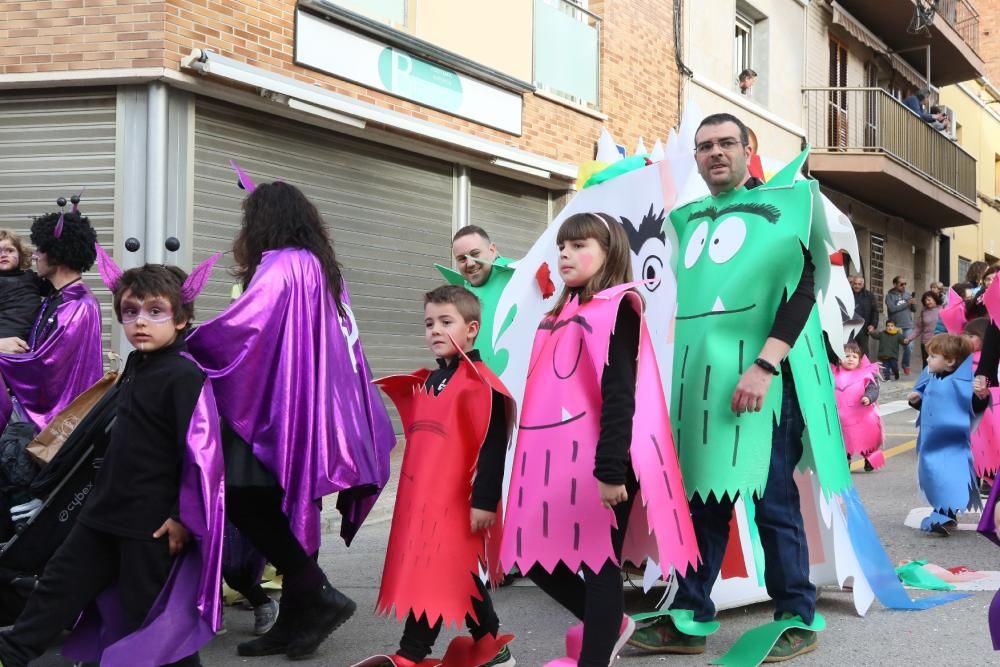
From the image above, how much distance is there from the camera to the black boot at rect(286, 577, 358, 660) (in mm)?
4055

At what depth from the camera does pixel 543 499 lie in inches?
136

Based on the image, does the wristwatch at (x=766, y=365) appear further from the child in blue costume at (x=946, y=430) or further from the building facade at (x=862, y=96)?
the building facade at (x=862, y=96)

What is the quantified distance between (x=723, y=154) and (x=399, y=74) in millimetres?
6880

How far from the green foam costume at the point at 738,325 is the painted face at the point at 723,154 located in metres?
0.06

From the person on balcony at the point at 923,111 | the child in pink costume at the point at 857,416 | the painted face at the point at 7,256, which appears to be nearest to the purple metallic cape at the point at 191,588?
the painted face at the point at 7,256

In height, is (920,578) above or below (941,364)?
below

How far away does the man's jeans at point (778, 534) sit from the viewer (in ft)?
12.9

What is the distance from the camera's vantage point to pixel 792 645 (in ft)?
12.7

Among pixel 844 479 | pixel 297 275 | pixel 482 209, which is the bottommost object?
pixel 844 479

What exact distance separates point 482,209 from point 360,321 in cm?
242

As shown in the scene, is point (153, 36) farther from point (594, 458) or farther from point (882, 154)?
point (882, 154)

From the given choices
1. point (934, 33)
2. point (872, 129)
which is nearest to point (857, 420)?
point (872, 129)

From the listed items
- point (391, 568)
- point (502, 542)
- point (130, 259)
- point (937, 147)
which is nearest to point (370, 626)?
point (391, 568)

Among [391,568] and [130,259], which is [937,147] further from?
[391,568]
